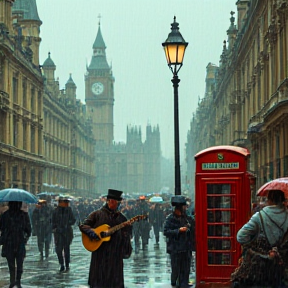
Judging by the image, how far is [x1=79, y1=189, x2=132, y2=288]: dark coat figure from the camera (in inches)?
391

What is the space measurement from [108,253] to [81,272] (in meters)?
7.18

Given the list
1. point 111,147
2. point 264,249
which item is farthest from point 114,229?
point 111,147

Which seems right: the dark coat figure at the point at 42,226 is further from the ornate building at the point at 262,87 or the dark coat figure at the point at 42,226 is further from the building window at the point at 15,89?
the building window at the point at 15,89

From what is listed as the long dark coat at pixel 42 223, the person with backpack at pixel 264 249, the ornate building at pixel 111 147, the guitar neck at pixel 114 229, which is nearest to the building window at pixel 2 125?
the long dark coat at pixel 42 223

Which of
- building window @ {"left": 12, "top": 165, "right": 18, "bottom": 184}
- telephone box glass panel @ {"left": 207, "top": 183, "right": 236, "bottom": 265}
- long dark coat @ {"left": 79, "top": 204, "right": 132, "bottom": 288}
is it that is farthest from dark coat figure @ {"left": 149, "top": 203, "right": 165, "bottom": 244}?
long dark coat @ {"left": 79, "top": 204, "right": 132, "bottom": 288}

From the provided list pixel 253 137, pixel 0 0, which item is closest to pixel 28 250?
pixel 253 137

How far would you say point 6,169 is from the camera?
4303 centimetres

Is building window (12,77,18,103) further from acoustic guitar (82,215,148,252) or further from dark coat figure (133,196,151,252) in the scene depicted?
acoustic guitar (82,215,148,252)

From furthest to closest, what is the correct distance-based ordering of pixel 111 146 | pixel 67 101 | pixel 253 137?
→ pixel 111 146 < pixel 67 101 < pixel 253 137

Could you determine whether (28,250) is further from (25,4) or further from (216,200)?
(25,4)

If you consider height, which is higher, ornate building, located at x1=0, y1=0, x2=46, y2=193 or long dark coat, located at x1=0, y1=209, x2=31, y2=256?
ornate building, located at x1=0, y1=0, x2=46, y2=193

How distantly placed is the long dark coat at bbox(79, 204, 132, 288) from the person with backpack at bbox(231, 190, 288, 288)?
2.54 meters

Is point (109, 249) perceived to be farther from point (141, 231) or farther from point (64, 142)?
point (64, 142)

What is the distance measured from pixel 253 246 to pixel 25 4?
54.4 meters
